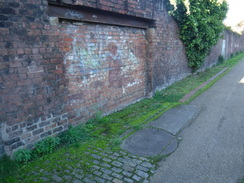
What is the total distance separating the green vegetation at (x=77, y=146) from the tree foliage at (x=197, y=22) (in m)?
4.51

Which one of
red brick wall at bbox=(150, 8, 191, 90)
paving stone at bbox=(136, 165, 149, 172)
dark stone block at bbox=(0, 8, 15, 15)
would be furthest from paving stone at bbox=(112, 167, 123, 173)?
red brick wall at bbox=(150, 8, 191, 90)

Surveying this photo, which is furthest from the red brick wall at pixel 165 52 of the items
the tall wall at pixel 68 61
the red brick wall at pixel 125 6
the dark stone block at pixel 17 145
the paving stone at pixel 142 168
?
the dark stone block at pixel 17 145

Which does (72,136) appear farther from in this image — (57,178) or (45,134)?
(57,178)

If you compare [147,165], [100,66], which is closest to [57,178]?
[147,165]

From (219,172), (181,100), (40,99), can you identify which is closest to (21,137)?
(40,99)

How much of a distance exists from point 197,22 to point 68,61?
6.82 m

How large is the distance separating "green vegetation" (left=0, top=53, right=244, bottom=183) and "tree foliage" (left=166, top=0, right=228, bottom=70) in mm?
4511

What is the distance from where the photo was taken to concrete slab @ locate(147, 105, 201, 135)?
14.7 feet

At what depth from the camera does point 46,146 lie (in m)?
3.45

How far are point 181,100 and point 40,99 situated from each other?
4.59 meters

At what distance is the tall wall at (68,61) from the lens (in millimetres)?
2948

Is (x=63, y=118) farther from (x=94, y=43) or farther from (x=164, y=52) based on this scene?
(x=164, y=52)

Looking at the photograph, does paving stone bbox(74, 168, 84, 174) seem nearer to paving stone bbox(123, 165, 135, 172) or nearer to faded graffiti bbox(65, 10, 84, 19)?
paving stone bbox(123, 165, 135, 172)

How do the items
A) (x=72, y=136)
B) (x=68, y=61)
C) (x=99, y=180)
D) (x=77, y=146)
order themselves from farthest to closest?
(x=68, y=61) → (x=72, y=136) → (x=77, y=146) → (x=99, y=180)
